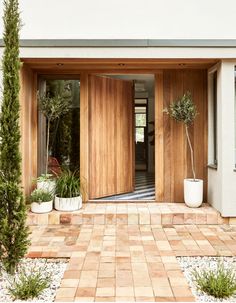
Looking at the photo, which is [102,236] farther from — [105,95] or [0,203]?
[105,95]

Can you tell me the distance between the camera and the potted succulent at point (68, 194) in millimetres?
5080

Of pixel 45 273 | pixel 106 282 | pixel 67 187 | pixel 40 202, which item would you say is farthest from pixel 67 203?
pixel 106 282

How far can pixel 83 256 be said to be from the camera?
3562 millimetres

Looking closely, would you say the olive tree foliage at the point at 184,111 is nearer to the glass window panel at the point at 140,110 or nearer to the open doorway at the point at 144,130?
the open doorway at the point at 144,130

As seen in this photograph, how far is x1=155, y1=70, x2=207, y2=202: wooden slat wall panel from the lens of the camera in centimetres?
565

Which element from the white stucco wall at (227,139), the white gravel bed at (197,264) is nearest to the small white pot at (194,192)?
the white stucco wall at (227,139)

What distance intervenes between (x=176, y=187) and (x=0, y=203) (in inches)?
139

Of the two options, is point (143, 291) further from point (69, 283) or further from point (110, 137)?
point (110, 137)

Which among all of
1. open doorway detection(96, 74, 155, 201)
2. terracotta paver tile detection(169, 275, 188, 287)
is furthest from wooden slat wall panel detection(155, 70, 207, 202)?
open doorway detection(96, 74, 155, 201)

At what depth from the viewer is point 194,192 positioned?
5.17m

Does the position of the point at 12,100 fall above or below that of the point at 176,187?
above

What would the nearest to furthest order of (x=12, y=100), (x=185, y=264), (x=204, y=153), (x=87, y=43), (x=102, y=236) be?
1. (x=12, y=100)
2. (x=185, y=264)
3. (x=102, y=236)
4. (x=87, y=43)
5. (x=204, y=153)
